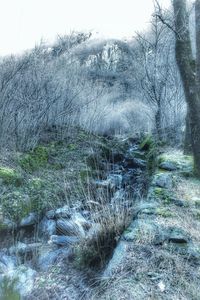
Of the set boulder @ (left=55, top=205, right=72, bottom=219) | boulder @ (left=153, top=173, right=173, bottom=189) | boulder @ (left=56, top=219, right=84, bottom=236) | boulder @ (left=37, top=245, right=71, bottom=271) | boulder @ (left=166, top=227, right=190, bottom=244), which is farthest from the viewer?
boulder @ (left=153, top=173, right=173, bottom=189)

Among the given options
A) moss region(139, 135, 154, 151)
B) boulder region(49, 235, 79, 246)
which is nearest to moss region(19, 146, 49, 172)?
boulder region(49, 235, 79, 246)

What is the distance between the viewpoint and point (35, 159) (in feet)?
20.2

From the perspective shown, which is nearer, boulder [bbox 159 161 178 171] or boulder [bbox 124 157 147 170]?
boulder [bbox 159 161 178 171]

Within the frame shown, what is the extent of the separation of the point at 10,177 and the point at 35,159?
121 cm

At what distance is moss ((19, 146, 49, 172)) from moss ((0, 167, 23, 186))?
0.53m

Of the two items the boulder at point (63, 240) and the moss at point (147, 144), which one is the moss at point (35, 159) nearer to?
the boulder at point (63, 240)

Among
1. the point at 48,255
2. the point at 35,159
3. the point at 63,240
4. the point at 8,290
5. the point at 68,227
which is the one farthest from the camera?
the point at 35,159

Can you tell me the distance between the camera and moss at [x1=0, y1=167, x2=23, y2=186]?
4.93 metres

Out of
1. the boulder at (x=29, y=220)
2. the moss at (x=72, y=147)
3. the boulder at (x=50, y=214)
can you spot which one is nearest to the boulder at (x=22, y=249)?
the boulder at (x=29, y=220)

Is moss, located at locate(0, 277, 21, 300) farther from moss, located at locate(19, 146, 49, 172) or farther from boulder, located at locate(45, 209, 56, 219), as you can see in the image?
moss, located at locate(19, 146, 49, 172)

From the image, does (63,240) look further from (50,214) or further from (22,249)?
(50,214)

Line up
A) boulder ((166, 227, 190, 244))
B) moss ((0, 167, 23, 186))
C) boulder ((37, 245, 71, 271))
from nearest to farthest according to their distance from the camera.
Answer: boulder ((166, 227, 190, 244)) < boulder ((37, 245, 71, 271)) < moss ((0, 167, 23, 186))

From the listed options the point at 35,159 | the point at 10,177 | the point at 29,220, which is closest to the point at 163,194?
the point at 29,220

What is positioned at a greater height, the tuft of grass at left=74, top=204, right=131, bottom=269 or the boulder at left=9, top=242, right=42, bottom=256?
the tuft of grass at left=74, top=204, right=131, bottom=269
